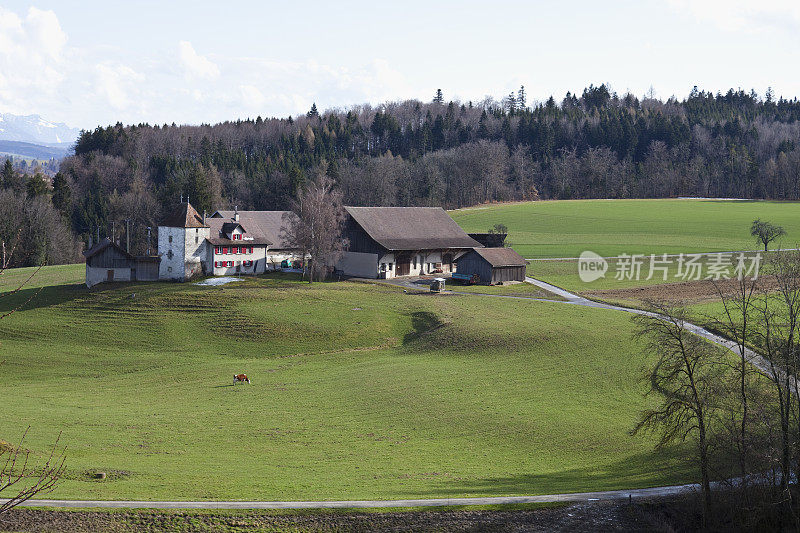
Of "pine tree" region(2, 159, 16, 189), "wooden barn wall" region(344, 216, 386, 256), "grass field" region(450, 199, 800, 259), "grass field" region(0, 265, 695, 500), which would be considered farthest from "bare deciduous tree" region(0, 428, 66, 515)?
"pine tree" region(2, 159, 16, 189)

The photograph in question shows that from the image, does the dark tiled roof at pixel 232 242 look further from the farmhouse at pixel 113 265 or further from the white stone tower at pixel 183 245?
the farmhouse at pixel 113 265

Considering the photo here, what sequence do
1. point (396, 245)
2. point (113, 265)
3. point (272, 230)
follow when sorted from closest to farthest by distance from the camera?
point (113, 265) → point (396, 245) → point (272, 230)

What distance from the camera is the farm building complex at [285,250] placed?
77375mm

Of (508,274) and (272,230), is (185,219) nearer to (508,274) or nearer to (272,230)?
(272,230)

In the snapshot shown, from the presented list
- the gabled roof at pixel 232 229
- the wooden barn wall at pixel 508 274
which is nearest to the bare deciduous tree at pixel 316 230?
the gabled roof at pixel 232 229

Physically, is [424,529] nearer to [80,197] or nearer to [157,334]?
[157,334]

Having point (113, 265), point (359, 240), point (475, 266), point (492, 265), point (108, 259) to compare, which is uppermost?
point (359, 240)

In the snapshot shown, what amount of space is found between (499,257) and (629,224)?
193ft

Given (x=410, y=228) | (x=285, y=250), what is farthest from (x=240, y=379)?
(x=410, y=228)

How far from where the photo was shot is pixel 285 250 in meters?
90.6

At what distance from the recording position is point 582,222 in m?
135

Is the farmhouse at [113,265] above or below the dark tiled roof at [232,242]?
below

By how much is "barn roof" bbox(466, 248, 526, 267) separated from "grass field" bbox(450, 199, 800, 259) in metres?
18.1

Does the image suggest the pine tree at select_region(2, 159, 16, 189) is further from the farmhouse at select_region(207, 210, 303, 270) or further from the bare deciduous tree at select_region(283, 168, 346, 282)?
the bare deciduous tree at select_region(283, 168, 346, 282)
